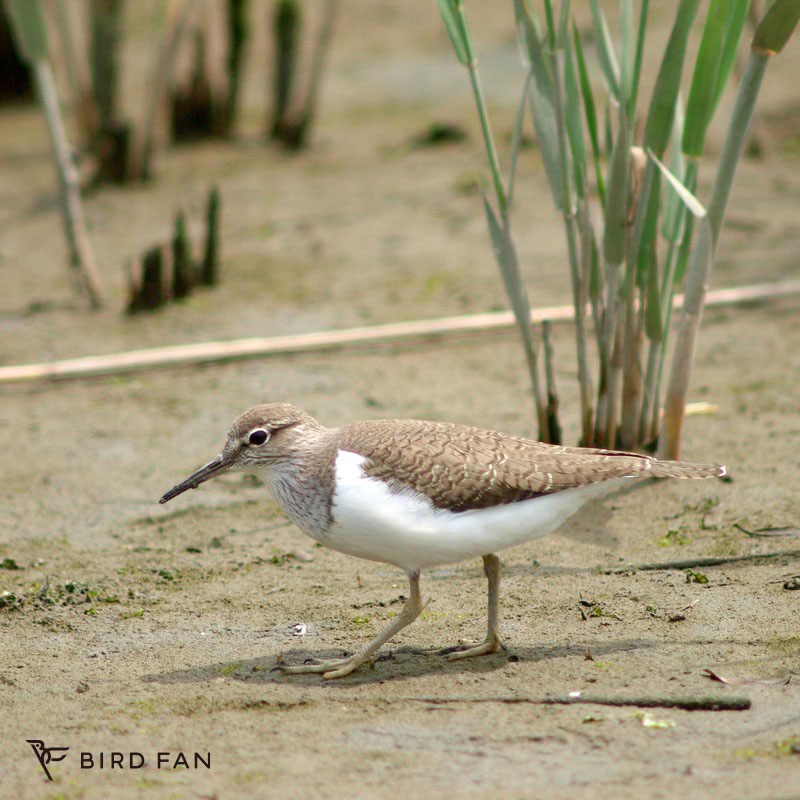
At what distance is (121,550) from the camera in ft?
18.0

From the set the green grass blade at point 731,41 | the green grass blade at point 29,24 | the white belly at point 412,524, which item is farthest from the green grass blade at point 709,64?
the green grass blade at point 29,24

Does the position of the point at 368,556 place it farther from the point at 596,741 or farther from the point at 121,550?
the point at 121,550

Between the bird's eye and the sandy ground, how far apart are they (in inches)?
31.3

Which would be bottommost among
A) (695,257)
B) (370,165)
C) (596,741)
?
(370,165)

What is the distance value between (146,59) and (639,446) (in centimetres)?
1063

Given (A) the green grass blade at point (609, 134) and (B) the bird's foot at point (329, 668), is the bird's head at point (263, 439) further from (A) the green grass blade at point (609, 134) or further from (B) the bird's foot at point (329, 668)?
(A) the green grass blade at point (609, 134)

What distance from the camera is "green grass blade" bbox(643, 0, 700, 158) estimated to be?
4.96 m

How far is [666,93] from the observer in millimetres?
5016

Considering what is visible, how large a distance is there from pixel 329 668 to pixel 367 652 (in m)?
0.16

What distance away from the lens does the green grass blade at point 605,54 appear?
5183mm

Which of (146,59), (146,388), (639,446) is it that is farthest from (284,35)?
(639,446)

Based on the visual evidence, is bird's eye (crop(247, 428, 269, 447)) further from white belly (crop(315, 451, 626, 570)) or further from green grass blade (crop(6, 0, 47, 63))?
green grass blade (crop(6, 0, 47, 63))

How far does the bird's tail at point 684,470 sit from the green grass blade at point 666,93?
1.47 m

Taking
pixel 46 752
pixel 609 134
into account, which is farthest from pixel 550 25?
pixel 46 752
